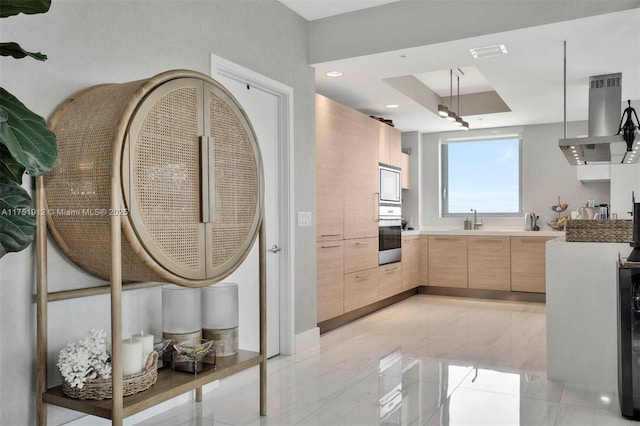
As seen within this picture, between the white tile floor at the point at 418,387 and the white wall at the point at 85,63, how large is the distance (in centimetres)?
68

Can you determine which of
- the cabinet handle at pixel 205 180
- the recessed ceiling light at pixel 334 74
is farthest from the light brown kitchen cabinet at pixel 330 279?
the cabinet handle at pixel 205 180

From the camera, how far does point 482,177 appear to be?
7.40 metres

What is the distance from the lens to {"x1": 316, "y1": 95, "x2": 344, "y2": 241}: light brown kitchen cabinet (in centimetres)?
454

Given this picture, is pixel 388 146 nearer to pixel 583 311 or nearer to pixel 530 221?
pixel 530 221

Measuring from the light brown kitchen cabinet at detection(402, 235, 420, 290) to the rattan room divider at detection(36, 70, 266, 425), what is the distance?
13.8ft

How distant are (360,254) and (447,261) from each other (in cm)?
203

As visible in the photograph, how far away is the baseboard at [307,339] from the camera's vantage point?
4.06m

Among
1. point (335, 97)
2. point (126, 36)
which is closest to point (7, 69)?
point (126, 36)

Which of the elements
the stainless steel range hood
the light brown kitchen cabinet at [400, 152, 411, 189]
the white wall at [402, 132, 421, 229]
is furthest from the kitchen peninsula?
the white wall at [402, 132, 421, 229]

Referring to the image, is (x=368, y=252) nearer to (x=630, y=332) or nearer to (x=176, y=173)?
(x=630, y=332)

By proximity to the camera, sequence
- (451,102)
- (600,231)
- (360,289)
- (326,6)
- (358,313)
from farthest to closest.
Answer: (451,102) < (358,313) < (360,289) < (326,6) < (600,231)

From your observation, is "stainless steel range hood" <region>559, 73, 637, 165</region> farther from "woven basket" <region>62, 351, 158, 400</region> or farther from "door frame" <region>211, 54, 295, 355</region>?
"woven basket" <region>62, 351, 158, 400</region>

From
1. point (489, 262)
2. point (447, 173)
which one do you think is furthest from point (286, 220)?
point (447, 173)

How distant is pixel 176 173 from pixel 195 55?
115 centimetres
